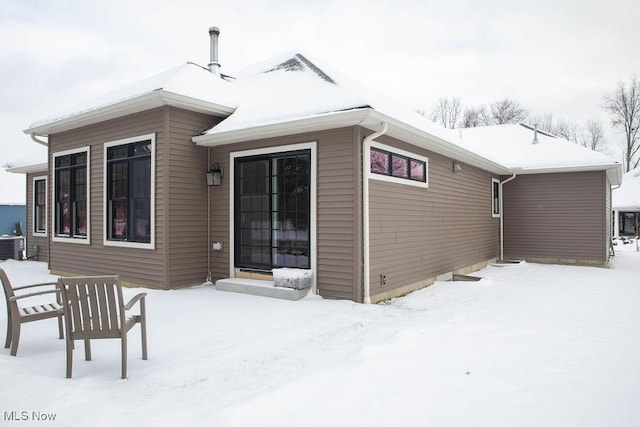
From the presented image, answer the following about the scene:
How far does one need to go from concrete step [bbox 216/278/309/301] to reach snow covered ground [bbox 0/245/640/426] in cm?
21

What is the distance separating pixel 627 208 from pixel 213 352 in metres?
25.6

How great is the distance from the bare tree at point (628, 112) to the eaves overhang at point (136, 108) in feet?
105

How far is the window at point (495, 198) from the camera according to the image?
12312 mm

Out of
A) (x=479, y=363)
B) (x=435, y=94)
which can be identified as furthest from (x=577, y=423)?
(x=435, y=94)

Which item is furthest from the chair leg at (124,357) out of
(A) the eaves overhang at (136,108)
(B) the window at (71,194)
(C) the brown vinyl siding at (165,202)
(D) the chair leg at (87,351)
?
(B) the window at (71,194)

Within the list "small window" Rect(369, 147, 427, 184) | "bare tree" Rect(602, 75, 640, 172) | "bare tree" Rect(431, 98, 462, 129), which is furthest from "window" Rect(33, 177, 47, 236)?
"bare tree" Rect(602, 75, 640, 172)

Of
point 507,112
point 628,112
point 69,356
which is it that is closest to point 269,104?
point 69,356

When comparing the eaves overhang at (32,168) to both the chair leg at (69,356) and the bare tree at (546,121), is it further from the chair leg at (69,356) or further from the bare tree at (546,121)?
the bare tree at (546,121)

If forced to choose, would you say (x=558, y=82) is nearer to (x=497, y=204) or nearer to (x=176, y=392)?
(x=497, y=204)

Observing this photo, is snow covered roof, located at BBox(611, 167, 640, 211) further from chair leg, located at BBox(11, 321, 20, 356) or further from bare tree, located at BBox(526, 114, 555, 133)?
chair leg, located at BBox(11, 321, 20, 356)

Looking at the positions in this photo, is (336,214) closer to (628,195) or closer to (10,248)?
(10,248)

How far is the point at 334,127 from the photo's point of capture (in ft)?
20.3

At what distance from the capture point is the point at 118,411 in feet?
9.11

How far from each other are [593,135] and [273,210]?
3408 cm
